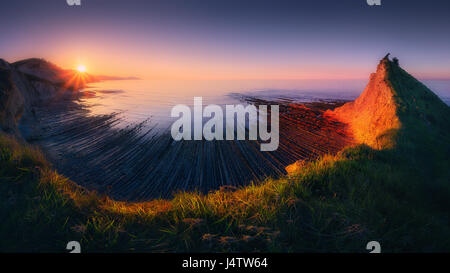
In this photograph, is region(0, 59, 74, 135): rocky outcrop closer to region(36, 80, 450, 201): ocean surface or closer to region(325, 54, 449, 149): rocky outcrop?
region(36, 80, 450, 201): ocean surface

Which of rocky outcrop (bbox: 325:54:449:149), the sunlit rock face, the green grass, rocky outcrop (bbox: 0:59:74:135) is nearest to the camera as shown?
the green grass

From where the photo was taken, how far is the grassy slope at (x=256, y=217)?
2355 millimetres

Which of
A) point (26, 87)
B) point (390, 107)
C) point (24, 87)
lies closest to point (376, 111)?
point (390, 107)

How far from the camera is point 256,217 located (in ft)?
8.75

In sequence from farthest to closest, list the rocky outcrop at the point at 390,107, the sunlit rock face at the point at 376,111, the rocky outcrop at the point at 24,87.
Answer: the rocky outcrop at the point at 24,87
the sunlit rock face at the point at 376,111
the rocky outcrop at the point at 390,107

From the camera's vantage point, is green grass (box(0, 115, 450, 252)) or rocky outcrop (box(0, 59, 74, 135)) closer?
green grass (box(0, 115, 450, 252))

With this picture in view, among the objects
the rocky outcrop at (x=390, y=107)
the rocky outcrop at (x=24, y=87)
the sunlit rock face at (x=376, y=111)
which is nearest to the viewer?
the rocky outcrop at (x=390, y=107)

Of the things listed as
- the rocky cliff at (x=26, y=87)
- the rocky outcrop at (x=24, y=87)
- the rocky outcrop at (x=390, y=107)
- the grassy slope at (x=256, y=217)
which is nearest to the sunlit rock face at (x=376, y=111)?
the rocky outcrop at (x=390, y=107)

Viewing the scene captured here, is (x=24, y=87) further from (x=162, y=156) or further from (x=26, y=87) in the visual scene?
(x=162, y=156)

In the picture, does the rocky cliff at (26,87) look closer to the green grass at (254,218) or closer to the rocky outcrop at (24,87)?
the rocky outcrop at (24,87)

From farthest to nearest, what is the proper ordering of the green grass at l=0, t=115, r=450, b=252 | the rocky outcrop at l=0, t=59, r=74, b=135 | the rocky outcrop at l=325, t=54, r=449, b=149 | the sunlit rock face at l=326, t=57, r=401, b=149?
the rocky outcrop at l=0, t=59, r=74, b=135 → the sunlit rock face at l=326, t=57, r=401, b=149 → the rocky outcrop at l=325, t=54, r=449, b=149 → the green grass at l=0, t=115, r=450, b=252

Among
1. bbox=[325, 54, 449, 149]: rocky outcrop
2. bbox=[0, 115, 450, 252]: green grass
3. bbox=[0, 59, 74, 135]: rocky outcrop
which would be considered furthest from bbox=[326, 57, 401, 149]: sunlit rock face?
bbox=[0, 59, 74, 135]: rocky outcrop

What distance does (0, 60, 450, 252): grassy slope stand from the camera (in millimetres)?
2355
